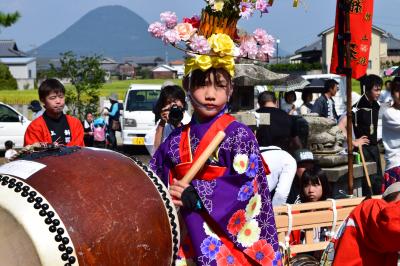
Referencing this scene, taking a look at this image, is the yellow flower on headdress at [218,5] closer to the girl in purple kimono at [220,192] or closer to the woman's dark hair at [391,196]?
the girl in purple kimono at [220,192]

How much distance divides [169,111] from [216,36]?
149 centimetres

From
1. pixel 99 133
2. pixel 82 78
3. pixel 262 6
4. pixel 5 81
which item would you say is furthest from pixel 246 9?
pixel 5 81

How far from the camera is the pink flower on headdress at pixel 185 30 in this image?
13.1 feet

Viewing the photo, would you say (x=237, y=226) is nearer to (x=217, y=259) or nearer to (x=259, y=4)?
(x=217, y=259)

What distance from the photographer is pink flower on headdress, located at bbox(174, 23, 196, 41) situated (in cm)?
399

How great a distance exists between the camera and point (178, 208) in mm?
3578

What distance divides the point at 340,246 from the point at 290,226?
1.05 metres

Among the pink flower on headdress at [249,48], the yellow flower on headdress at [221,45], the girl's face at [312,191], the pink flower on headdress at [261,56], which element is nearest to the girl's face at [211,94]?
the yellow flower on headdress at [221,45]

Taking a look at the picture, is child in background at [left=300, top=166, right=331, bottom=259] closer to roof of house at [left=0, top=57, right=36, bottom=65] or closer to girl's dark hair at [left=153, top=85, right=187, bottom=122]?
girl's dark hair at [left=153, top=85, right=187, bottom=122]

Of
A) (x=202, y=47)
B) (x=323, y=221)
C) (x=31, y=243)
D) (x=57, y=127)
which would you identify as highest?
(x=202, y=47)

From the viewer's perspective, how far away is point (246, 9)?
4.07 meters

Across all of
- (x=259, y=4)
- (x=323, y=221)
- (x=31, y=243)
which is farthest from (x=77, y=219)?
(x=323, y=221)

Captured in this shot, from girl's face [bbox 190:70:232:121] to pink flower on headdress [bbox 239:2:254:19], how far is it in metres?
0.43

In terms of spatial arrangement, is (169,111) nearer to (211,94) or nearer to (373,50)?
(211,94)
